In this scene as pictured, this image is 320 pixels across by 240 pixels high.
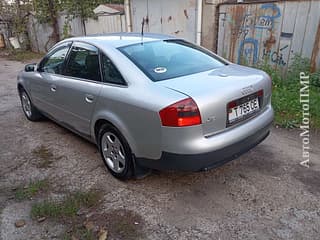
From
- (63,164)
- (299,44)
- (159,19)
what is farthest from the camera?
(159,19)

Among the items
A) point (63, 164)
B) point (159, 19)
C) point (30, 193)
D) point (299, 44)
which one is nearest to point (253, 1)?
point (299, 44)

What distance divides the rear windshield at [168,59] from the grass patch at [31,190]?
1642 millimetres

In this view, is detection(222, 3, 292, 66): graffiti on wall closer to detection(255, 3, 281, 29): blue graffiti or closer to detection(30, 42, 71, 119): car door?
detection(255, 3, 281, 29): blue graffiti

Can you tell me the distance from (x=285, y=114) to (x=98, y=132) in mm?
3140

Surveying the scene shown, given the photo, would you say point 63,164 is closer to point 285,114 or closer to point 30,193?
point 30,193

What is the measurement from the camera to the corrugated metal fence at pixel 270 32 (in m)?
5.23

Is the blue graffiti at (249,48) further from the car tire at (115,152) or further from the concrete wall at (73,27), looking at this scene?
the concrete wall at (73,27)

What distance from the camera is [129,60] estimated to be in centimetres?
275

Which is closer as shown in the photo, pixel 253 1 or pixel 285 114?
pixel 285 114

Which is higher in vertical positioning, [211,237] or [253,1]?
[253,1]

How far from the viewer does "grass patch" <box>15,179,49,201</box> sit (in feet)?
9.27

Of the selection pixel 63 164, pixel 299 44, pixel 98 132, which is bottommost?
pixel 63 164

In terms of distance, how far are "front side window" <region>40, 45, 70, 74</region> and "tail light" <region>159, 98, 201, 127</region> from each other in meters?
2.05

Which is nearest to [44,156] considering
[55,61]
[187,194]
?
[55,61]
